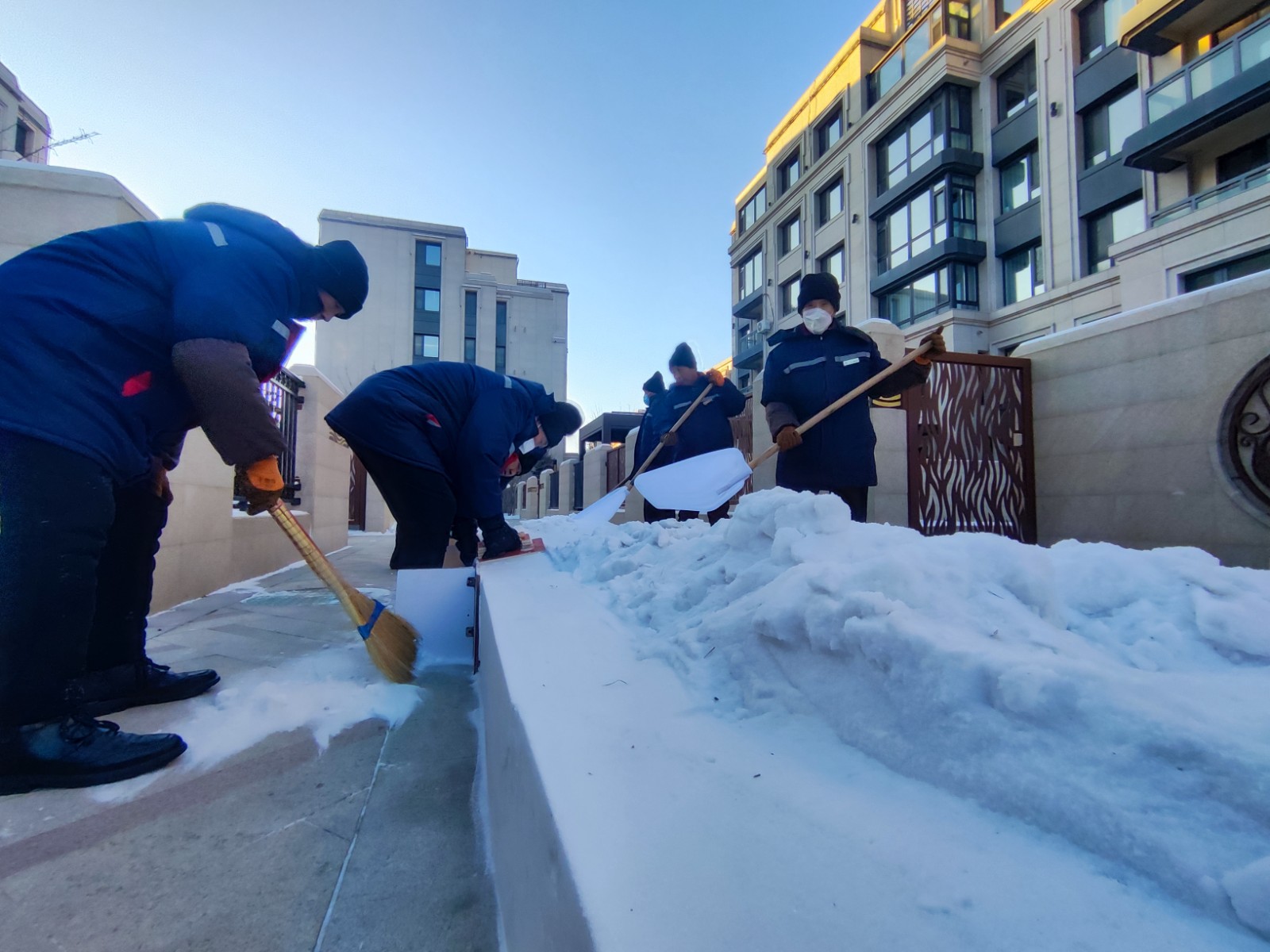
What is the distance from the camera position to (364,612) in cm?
201

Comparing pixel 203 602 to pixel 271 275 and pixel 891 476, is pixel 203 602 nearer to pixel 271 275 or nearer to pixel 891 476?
pixel 271 275

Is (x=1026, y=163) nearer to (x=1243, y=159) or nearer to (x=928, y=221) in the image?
(x=928, y=221)

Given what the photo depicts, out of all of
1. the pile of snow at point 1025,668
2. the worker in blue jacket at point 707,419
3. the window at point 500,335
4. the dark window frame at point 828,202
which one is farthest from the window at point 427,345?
the pile of snow at point 1025,668

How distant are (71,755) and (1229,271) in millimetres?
15086

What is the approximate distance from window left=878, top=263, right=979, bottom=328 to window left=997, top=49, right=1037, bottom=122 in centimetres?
408

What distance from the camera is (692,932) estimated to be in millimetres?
494

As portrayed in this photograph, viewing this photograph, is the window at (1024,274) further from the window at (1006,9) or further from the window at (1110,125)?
the window at (1006,9)

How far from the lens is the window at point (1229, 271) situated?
984 centimetres

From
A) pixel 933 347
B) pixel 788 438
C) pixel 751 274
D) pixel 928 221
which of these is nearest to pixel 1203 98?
pixel 928 221

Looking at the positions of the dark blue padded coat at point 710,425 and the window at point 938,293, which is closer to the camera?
the dark blue padded coat at point 710,425

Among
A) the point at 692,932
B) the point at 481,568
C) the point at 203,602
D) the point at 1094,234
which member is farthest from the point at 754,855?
the point at 1094,234

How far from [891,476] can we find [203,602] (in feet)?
14.7

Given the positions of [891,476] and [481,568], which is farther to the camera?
[891,476]

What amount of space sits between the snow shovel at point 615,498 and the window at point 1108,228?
12.6 m
